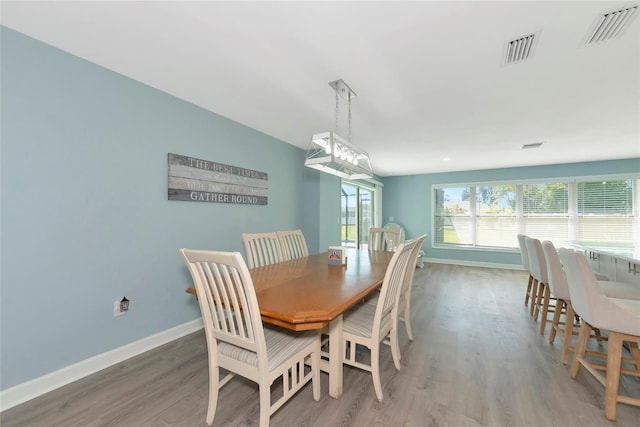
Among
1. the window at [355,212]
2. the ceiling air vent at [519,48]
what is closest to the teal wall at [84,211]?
the ceiling air vent at [519,48]

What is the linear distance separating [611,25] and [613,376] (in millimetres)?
2073

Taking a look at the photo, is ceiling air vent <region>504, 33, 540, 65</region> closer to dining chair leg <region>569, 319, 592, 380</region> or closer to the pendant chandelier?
the pendant chandelier

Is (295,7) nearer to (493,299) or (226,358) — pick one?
(226,358)

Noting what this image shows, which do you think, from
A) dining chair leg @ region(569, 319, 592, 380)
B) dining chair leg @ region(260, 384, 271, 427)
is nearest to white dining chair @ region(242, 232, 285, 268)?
dining chair leg @ region(260, 384, 271, 427)

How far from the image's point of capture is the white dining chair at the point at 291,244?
2.81m

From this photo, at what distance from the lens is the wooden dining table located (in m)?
1.24

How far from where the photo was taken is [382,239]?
3.56 meters

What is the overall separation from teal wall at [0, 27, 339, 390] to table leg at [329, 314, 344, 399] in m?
1.68

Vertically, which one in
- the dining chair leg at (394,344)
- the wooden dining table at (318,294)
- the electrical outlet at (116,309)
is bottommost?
the dining chair leg at (394,344)

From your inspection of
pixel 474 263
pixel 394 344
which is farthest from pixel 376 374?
pixel 474 263

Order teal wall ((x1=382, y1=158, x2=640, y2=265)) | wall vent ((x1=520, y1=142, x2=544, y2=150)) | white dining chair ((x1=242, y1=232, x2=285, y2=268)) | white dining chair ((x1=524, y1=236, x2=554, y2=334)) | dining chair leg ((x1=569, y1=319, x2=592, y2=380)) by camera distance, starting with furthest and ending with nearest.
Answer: teal wall ((x1=382, y1=158, x2=640, y2=265)) < wall vent ((x1=520, y1=142, x2=544, y2=150)) < white dining chair ((x1=524, y1=236, x2=554, y2=334)) < white dining chair ((x1=242, y1=232, x2=285, y2=268)) < dining chair leg ((x1=569, y1=319, x2=592, y2=380))

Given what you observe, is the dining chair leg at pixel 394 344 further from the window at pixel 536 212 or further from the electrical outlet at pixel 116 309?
the window at pixel 536 212

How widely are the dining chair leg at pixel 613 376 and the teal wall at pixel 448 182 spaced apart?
16.2 feet

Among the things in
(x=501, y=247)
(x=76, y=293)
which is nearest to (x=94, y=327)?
(x=76, y=293)
